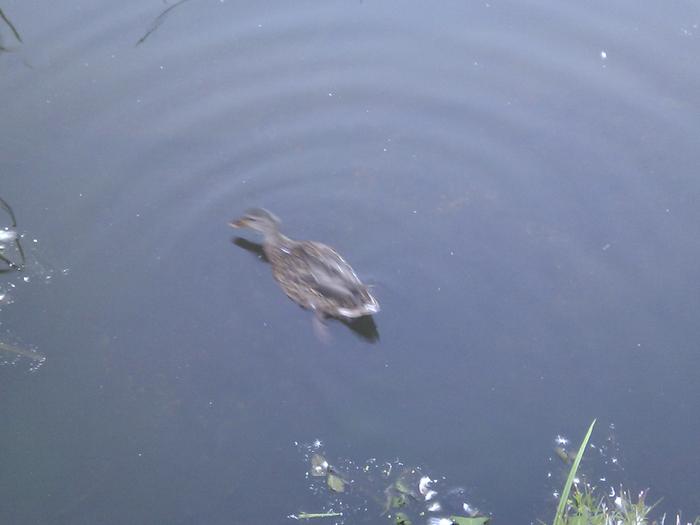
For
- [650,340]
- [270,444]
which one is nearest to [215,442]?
[270,444]

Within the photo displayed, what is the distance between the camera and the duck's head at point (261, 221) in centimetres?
553

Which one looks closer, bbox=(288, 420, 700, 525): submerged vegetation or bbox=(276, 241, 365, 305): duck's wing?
bbox=(288, 420, 700, 525): submerged vegetation

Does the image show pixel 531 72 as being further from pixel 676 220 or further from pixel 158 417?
pixel 158 417

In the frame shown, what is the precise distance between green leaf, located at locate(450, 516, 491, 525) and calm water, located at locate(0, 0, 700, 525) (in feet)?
0.24

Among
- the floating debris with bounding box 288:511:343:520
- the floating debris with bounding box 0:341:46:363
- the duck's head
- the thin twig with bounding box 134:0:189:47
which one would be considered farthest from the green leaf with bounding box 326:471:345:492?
the thin twig with bounding box 134:0:189:47

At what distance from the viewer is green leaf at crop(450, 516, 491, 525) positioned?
441cm

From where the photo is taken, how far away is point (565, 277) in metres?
5.32

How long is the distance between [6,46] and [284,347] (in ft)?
11.0

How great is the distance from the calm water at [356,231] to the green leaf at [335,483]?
0.12 metres

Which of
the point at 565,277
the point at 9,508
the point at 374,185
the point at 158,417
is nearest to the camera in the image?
the point at 9,508

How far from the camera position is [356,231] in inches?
222

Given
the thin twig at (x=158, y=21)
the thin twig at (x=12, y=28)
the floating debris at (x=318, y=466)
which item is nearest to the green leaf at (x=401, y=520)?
the floating debris at (x=318, y=466)

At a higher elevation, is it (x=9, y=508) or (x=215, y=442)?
(x=215, y=442)

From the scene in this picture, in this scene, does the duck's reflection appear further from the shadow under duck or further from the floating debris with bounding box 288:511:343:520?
the floating debris with bounding box 288:511:343:520
